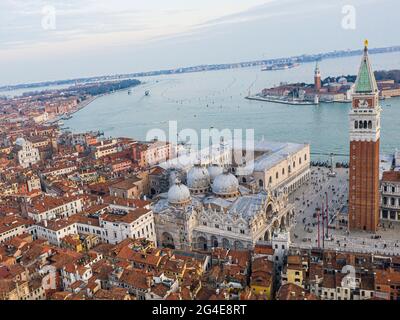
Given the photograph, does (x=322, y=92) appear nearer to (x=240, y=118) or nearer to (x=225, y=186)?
(x=240, y=118)

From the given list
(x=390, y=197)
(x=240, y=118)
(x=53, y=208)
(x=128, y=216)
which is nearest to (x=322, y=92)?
(x=240, y=118)

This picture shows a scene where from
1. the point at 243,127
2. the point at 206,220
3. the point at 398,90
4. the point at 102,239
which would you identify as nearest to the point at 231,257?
the point at 206,220

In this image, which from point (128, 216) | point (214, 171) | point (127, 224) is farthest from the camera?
point (214, 171)

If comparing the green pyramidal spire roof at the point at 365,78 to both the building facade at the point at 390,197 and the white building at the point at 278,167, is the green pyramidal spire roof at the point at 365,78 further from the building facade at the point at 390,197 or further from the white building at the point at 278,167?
the white building at the point at 278,167

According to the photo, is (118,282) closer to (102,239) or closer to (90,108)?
(102,239)

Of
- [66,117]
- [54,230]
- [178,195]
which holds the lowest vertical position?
[54,230]

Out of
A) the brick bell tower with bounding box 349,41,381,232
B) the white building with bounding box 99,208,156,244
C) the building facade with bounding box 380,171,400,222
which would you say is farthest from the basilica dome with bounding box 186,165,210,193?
the building facade with bounding box 380,171,400,222

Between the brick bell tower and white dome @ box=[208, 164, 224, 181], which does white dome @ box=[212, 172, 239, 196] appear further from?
the brick bell tower
